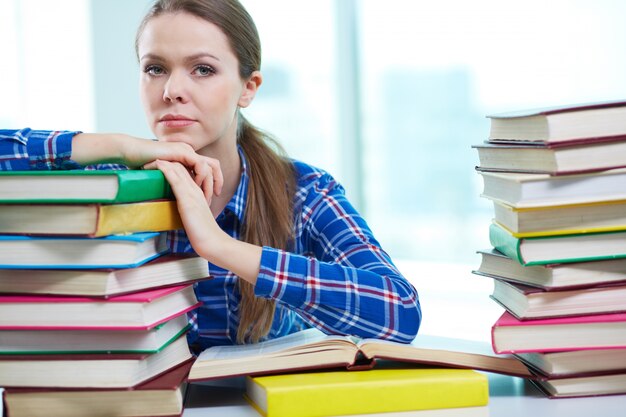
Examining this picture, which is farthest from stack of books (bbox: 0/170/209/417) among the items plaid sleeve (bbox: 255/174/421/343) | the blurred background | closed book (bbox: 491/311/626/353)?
the blurred background

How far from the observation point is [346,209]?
1647mm

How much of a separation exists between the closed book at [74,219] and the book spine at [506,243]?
0.51 metres

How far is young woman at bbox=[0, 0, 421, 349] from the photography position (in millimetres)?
1240

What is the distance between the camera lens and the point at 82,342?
1.05 metres

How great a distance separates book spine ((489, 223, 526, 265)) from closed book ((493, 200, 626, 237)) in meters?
0.02

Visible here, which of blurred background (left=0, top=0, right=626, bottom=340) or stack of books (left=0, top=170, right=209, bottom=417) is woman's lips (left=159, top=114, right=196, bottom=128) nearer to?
stack of books (left=0, top=170, right=209, bottom=417)

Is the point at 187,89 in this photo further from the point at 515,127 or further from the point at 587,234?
the point at 587,234

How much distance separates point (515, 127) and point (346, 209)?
548mm

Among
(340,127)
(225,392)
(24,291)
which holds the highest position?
(340,127)

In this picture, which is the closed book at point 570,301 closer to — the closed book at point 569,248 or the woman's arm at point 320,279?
the closed book at point 569,248

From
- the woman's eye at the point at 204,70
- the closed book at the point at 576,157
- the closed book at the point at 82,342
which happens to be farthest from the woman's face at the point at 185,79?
the closed book at the point at 576,157

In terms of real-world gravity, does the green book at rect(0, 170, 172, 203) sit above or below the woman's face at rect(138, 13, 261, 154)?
below

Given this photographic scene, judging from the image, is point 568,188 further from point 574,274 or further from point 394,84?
point 394,84

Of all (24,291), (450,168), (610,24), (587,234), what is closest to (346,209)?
(587,234)
